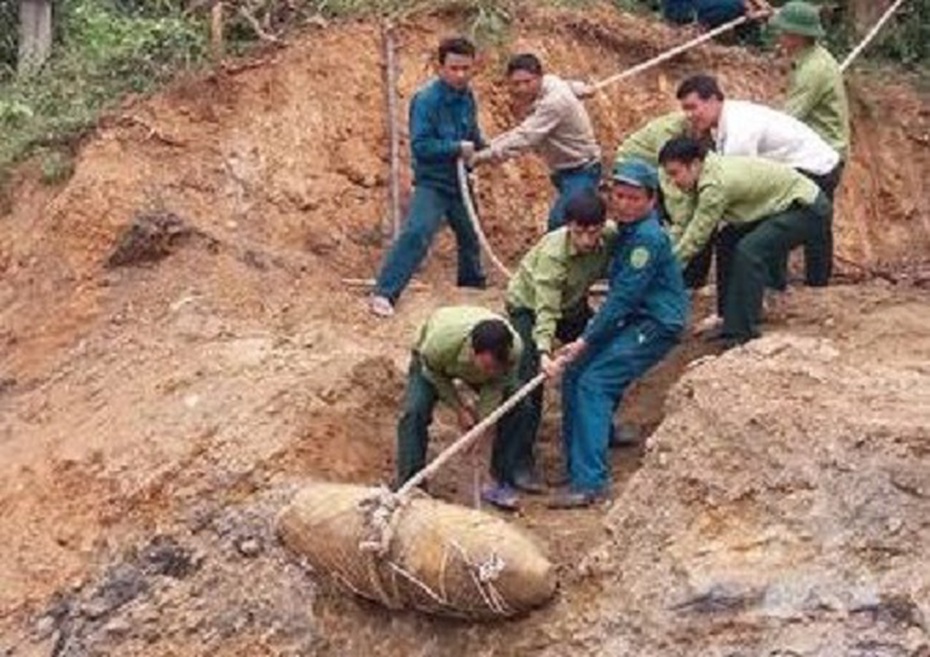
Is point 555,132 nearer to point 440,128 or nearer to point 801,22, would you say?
point 440,128

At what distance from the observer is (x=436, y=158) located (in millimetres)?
10312

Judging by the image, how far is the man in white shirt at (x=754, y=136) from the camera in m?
9.39

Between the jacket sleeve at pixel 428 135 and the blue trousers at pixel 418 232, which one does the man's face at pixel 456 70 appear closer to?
the jacket sleeve at pixel 428 135

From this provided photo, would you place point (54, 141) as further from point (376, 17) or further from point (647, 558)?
point (647, 558)

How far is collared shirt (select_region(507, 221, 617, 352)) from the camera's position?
859 centimetres

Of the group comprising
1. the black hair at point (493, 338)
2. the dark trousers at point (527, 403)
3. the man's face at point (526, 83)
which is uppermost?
the man's face at point (526, 83)

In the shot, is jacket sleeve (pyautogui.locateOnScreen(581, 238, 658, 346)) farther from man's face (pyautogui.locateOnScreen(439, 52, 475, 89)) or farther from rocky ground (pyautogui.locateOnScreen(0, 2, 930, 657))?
man's face (pyautogui.locateOnScreen(439, 52, 475, 89))

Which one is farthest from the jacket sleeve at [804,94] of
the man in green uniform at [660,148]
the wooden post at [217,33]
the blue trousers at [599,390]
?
the wooden post at [217,33]

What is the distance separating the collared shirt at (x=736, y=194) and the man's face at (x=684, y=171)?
0.03 m

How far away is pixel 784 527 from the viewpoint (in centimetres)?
732

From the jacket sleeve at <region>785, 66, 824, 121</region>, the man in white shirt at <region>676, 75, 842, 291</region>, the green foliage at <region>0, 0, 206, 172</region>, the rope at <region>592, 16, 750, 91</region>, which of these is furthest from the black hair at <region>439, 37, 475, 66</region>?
the green foliage at <region>0, 0, 206, 172</region>

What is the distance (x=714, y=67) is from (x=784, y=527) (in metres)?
6.50

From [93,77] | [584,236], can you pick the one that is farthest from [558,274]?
[93,77]

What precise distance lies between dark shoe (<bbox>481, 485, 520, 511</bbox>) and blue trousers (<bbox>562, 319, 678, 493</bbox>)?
0.26m
